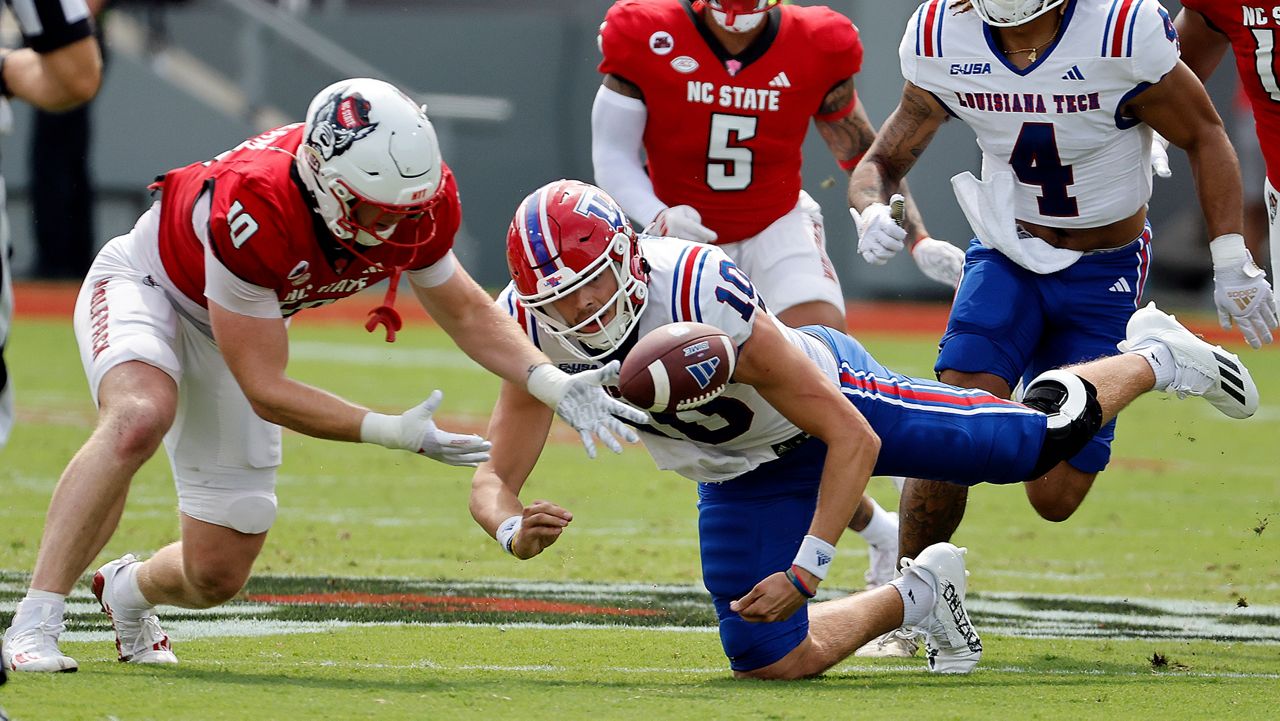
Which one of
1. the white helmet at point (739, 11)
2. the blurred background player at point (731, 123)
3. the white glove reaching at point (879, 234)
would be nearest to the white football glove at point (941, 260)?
the blurred background player at point (731, 123)

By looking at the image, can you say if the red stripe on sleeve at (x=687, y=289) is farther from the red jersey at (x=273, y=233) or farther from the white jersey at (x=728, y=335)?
the red jersey at (x=273, y=233)

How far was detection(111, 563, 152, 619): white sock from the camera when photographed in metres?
3.98

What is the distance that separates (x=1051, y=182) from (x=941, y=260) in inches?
17.0

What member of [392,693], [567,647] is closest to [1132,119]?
[567,647]

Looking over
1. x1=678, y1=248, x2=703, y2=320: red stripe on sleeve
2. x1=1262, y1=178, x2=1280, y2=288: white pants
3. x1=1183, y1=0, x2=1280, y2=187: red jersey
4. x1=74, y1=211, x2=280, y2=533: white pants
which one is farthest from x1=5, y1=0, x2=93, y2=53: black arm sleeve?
x1=1262, y1=178, x2=1280, y2=288: white pants

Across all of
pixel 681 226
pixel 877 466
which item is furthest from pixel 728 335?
pixel 681 226

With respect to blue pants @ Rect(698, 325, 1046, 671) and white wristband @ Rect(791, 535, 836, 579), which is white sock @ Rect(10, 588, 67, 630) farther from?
white wristband @ Rect(791, 535, 836, 579)

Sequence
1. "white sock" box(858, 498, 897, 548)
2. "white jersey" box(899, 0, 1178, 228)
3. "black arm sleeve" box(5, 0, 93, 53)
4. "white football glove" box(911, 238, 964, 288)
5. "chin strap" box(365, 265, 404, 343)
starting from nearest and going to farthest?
"black arm sleeve" box(5, 0, 93, 53) → "chin strap" box(365, 265, 404, 343) → "white jersey" box(899, 0, 1178, 228) → "white football glove" box(911, 238, 964, 288) → "white sock" box(858, 498, 897, 548)

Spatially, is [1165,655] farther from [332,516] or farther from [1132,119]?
[332,516]

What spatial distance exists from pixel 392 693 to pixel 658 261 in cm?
110

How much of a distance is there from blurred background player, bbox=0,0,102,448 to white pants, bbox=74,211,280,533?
3.00ft

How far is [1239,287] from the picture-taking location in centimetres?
466

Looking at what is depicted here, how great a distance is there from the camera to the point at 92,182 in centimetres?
1627

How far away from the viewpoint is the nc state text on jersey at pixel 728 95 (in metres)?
5.13
